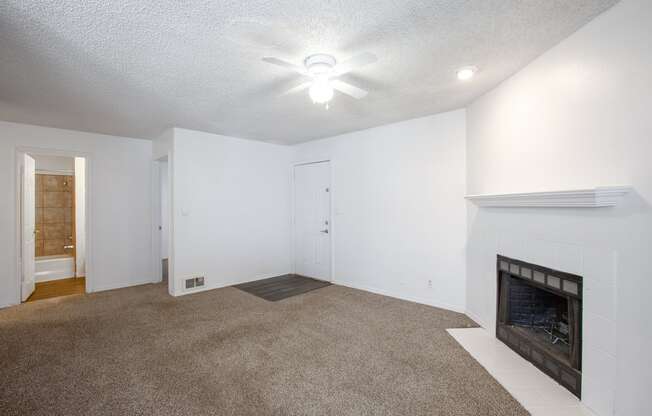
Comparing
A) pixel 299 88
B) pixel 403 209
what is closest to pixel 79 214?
pixel 299 88

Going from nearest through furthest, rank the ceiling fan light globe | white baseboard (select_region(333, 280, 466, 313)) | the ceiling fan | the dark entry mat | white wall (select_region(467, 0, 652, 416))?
white wall (select_region(467, 0, 652, 416)), the ceiling fan, the ceiling fan light globe, white baseboard (select_region(333, 280, 466, 313)), the dark entry mat

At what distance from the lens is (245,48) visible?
2158mm

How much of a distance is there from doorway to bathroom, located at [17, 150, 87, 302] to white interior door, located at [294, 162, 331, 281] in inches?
131

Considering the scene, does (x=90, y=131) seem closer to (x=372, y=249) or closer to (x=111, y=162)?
(x=111, y=162)

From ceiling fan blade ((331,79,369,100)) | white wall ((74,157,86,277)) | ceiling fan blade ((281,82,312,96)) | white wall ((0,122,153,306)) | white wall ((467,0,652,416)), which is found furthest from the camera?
white wall ((74,157,86,277))

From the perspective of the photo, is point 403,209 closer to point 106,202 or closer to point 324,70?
point 324,70

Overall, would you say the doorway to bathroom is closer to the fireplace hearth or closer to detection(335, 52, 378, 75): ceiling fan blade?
detection(335, 52, 378, 75): ceiling fan blade

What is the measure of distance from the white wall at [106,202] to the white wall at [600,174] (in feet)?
17.4

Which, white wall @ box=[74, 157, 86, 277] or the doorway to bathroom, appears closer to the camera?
the doorway to bathroom

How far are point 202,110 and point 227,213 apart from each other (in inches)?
71.1

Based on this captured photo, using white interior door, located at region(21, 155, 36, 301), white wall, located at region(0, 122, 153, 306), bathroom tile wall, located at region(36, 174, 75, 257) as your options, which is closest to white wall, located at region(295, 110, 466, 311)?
white wall, located at region(0, 122, 153, 306)

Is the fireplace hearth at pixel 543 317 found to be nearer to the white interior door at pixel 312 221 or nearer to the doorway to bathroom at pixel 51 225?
the white interior door at pixel 312 221

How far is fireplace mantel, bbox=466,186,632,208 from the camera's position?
1.65 m

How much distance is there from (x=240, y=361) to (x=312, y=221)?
10.1 feet
